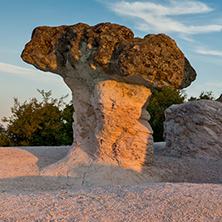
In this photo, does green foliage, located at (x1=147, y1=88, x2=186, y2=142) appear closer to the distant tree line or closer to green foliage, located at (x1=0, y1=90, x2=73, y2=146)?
the distant tree line

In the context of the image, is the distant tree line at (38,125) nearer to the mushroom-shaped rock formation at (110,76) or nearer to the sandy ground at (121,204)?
the mushroom-shaped rock formation at (110,76)

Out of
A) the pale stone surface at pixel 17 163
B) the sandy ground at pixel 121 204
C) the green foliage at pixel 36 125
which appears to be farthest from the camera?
the green foliage at pixel 36 125

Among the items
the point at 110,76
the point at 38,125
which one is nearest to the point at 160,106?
the point at 38,125

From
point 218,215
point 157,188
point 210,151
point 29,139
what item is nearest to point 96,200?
point 157,188

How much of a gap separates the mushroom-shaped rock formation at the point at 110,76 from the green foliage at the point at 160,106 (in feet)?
29.0

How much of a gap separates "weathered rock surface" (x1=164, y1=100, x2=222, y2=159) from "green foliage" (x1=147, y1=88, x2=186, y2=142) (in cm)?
667

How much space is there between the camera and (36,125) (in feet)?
48.2

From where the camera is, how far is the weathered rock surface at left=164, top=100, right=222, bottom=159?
9.82 metres

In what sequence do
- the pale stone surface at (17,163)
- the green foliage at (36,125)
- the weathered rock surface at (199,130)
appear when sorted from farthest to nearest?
the green foliage at (36,125), the weathered rock surface at (199,130), the pale stone surface at (17,163)

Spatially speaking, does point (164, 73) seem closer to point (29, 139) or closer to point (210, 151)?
point (210, 151)

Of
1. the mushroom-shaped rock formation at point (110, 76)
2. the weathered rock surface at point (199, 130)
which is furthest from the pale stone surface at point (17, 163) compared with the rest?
the weathered rock surface at point (199, 130)

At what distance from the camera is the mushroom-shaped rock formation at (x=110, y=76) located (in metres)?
7.46

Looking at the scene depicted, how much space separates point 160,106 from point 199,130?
10115 mm

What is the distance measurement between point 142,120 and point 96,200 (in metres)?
4.49
